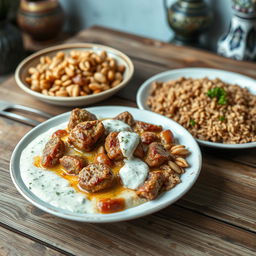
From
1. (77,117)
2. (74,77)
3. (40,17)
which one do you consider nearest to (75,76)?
(74,77)

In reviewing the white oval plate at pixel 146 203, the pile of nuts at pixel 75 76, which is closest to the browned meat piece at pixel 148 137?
the white oval plate at pixel 146 203

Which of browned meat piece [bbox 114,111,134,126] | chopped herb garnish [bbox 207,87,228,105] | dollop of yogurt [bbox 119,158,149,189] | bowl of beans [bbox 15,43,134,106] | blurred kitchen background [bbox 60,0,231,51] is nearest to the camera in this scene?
dollop of yogurt [bbox 119,158,149,189]

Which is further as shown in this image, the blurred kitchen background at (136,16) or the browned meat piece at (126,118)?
the blurred kitchen background at (136,16)

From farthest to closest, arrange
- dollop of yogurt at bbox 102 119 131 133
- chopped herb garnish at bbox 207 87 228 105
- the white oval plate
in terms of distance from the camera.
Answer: chopped herb garnish at bbox 207 87 228 105
dollop of yogurt at bbox 102 119 131 133
the white oval plate

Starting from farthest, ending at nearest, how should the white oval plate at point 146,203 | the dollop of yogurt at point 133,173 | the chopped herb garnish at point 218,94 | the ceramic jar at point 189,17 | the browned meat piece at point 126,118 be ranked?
the ceramic jar at point 189,17 → the chopped herb garnish at point 218,94 → the browned meat piece at point 126,118 → the dollop of yogurt at point 133,173 → the white oval plate at point 146,203

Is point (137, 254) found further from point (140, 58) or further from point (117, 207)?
point (140, 58)

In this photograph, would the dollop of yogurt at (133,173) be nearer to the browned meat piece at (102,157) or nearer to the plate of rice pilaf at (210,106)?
the browned meat piece at (102,157)

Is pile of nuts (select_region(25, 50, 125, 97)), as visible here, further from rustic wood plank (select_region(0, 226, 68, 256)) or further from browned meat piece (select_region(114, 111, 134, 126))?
rustic wood plank (select_region(0, 226, 68, 256))

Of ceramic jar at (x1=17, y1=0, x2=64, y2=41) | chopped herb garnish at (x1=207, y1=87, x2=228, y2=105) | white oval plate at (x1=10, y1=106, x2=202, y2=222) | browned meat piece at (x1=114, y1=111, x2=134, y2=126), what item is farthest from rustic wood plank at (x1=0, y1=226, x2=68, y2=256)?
ceramic jar at (x1=17, y1=0, x2=64, y2=41)
